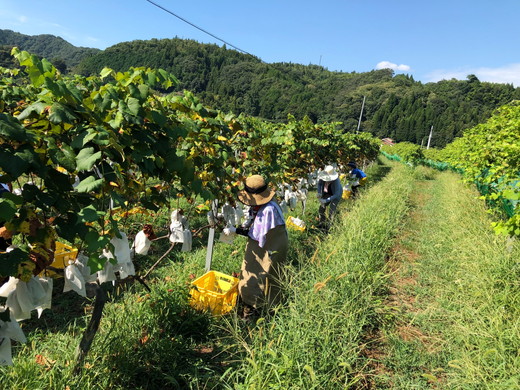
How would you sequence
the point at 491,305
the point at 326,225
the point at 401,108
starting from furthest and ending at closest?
the point at 401,108
the point at 326,225
the point at 491,305

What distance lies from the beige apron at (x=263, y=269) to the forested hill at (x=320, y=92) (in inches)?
2113

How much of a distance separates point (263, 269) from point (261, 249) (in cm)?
20

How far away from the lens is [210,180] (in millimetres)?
3180

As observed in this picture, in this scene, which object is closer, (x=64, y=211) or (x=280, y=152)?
(x=64, y=211)

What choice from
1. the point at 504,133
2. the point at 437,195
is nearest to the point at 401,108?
the point at 437,195

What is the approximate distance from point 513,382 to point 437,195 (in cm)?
1102

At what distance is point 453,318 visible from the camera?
3.50m

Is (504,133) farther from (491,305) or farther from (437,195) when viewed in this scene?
(437,195)

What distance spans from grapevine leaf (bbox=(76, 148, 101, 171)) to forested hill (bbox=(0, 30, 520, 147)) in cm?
5542

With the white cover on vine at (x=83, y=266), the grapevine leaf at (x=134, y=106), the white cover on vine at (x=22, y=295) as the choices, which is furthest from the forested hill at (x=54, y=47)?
the white cover on vine at (x=22, y=295)

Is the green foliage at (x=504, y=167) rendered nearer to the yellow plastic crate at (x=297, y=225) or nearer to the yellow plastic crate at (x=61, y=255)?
the yellow plastic crate at (x=297, y=225)

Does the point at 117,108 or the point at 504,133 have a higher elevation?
the point at 504,133

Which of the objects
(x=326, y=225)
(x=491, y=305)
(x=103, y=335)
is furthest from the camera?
(x=326, y=225)

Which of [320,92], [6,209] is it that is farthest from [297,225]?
[320,92]
